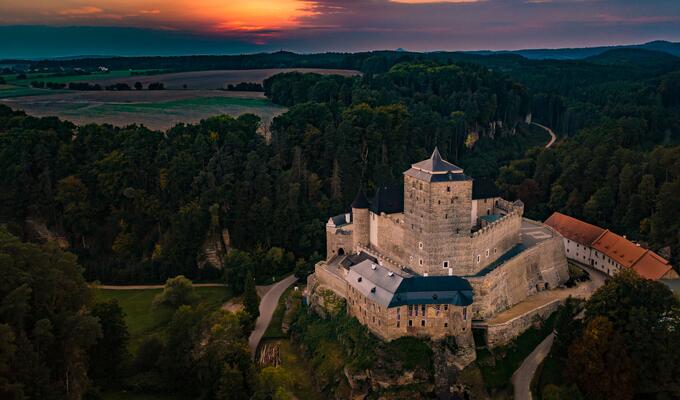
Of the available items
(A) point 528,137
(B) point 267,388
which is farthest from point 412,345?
(A) point 528,137

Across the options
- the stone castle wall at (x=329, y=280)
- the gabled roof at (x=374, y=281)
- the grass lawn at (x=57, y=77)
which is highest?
the grass lawn at (x=57, y=77)

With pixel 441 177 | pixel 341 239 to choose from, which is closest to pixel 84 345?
pixel 341 239

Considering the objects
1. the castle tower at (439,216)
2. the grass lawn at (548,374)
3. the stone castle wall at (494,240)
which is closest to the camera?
the grass lawn at (548,374)

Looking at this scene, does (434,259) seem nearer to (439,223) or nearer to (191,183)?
(439,223)

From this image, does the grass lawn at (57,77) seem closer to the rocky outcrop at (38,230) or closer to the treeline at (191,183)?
the treeline at (191,183)

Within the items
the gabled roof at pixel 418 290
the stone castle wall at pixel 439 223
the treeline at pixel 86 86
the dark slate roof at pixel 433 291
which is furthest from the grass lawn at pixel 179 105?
the dark slate roof at pixel 433 291

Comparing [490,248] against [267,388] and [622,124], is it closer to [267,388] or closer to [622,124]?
[267,388]

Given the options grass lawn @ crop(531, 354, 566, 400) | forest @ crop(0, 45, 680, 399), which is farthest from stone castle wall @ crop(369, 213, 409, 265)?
grass lawn @ crop(531, 354, 566, 400)
